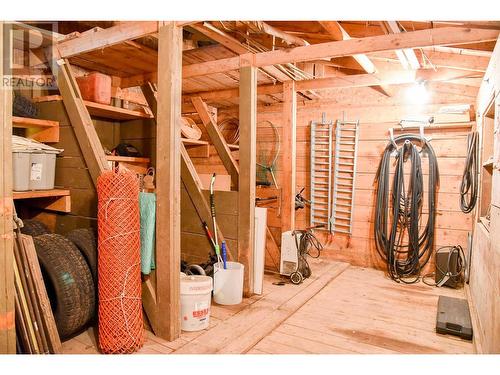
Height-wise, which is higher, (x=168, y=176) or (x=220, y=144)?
(x=220, y=144)

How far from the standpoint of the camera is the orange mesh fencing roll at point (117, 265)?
Result: 2172mm

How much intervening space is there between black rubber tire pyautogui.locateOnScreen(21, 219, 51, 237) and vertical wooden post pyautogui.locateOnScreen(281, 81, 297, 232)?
242 cm

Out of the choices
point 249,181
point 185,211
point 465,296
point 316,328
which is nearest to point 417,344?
point 316,328

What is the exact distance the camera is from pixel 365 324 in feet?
9.19

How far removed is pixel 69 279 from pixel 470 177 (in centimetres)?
381

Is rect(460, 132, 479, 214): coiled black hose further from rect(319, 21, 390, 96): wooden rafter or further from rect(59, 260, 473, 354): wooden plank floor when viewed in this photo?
rect(319, 21, 390, 96): wooden rafter

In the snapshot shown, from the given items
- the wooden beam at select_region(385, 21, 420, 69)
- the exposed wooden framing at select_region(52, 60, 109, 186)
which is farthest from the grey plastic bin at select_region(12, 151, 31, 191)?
the wooden beam at select_region(385, 21, 420, 69)

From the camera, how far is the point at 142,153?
12.5 feet

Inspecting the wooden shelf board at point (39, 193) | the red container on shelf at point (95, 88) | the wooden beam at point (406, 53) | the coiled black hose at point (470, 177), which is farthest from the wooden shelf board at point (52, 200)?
the coiled black hose at point (470, 177)

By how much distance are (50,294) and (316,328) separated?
72.7 inches

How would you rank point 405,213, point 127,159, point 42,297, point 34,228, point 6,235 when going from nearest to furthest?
1. point 6,235
2. point 42,297
3. point 34,228
4. point 127,159
5. point 405,213

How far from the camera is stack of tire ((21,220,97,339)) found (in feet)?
7.33

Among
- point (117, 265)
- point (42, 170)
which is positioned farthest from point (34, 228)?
point (117, 265)

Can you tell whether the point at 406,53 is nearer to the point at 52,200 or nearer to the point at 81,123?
the point at 81,123
